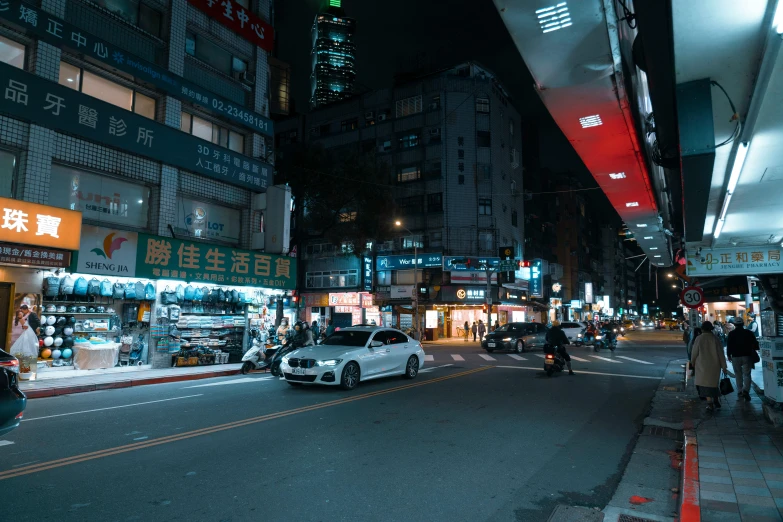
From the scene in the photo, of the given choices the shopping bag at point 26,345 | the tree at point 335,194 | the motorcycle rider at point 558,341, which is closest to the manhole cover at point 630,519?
the motorcycle rider at point 558,341

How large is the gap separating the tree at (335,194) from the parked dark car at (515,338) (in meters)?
10.1

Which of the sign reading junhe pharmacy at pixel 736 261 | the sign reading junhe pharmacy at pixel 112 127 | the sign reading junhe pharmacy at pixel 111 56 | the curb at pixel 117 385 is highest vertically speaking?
the sign reading junhe pharmacy at pixel 111 56

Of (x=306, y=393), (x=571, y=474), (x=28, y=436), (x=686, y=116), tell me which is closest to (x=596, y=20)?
(x=686, y=116)

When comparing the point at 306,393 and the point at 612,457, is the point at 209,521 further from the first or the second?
the point at 306,393

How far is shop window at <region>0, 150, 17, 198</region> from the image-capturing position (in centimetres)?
1381

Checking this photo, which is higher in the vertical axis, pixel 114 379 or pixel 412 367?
pixel 412 367

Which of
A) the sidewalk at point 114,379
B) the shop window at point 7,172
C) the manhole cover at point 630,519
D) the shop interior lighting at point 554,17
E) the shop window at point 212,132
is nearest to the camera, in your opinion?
the shop interior lighting at point 554,17

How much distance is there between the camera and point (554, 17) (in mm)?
3730

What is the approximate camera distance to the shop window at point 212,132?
1941cm

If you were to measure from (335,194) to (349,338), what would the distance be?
721 inches

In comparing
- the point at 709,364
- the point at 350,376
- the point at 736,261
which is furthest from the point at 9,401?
the point at 736,261

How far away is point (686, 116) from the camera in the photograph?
4.52 meters

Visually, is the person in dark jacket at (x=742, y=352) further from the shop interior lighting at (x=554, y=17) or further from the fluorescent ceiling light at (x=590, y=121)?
the shop interior lighting at (x=554, y=17)

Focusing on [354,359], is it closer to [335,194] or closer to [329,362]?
[329,362]
